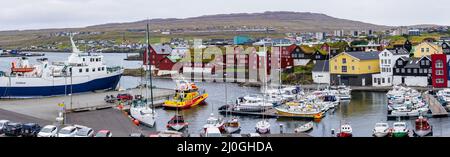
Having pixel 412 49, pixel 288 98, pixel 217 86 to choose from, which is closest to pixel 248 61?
pixel 217 86

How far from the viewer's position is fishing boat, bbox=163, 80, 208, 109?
1256 cm

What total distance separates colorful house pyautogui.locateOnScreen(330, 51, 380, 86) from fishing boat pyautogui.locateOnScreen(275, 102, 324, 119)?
17.6 feet

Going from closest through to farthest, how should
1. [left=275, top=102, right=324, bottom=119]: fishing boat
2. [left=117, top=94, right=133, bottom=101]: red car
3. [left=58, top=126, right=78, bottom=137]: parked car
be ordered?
[left=58, top=126, right=78, bottom=137]: parked car < [left=275, top=102, right=324, bottom=119]: fishing boat < [left=117, top=94, right=133, bottom=101]: red car

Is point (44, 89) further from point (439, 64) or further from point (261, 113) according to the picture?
point (439, 64)

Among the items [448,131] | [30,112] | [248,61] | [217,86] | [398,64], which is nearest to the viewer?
[448,131]

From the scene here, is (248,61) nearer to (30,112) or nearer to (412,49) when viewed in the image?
(412,49)

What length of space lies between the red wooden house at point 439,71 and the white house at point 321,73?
3019mm

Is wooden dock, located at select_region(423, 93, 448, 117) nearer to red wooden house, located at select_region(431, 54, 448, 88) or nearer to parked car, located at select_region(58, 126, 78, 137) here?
red wooden house, located at select_region(431, 54, 448, 88)

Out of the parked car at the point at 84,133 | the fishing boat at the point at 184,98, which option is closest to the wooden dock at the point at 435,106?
the fishing boat at the point at 184,98

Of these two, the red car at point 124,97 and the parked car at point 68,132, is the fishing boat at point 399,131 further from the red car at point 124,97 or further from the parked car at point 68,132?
the red car at point 124,97

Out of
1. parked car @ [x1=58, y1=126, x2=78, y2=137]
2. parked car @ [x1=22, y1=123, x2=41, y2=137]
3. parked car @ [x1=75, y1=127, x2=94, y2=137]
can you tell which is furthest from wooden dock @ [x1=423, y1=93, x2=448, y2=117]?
parked car @ [x1=22, y1=123, x2=41, y2=137]

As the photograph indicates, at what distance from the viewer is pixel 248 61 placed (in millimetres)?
21328

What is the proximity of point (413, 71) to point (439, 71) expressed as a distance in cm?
84
